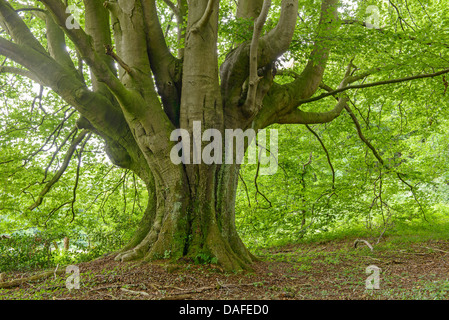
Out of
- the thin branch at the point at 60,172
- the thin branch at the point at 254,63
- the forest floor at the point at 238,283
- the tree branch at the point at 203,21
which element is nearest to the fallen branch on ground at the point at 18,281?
the forest floor at the point at 238,283

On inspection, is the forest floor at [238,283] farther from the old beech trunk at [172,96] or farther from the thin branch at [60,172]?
the thin branch at [60,172]

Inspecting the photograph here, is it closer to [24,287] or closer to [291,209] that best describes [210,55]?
[24,287]

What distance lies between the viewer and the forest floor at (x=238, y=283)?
344 cm

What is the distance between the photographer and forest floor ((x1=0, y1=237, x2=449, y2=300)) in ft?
11.3

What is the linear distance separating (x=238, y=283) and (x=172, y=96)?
3011mm

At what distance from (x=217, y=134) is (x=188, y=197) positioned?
1017 millimetres

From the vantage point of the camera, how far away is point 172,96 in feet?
17.4

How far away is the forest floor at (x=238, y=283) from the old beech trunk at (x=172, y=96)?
346 mm

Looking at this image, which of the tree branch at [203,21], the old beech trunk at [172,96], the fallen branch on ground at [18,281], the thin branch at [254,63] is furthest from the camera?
the old beech trunk at [172,96]

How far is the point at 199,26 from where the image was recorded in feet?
15.7

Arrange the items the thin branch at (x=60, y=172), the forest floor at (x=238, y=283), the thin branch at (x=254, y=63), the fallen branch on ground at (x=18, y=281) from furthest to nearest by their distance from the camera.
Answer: the thin branch at (x=60, y=172) < the fallen branch on ground at (x=18, y=281) < the thin branch at (x=254, y=63) < the forest floor at (x=238, y=283)

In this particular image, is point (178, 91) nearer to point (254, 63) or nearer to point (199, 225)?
point (254, 63)

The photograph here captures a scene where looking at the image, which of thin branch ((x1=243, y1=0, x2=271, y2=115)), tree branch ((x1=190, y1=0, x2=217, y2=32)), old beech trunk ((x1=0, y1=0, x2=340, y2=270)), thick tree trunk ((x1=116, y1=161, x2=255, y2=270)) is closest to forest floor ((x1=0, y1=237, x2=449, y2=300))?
thick tree trunk ((x1=116, y1=161, x2=255, y2=270))
